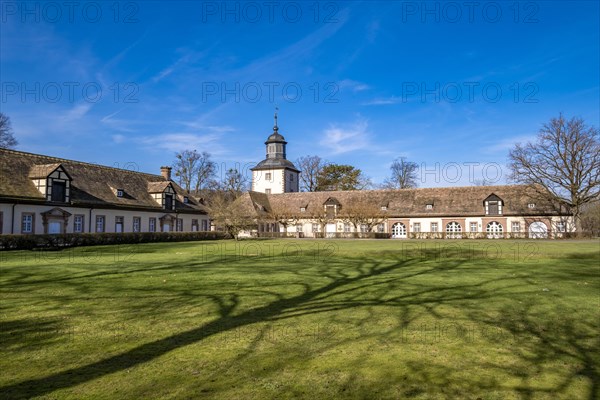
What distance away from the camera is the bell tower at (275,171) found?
66812 millimetres

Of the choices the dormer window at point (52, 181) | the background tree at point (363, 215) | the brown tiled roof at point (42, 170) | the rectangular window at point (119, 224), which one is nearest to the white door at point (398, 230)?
the background tree at point (363, 215)

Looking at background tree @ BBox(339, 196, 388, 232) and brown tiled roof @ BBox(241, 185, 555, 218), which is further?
brown tiled roof @ BBox(241, 185, 555, 218)

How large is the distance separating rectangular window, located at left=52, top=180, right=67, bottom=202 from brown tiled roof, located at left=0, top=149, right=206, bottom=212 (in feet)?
2.46

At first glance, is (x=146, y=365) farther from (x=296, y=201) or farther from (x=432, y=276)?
(x=296, y=201)

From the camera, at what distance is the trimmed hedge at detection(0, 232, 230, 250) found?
25562mm

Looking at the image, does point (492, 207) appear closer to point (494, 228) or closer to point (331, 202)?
point (494, 228)

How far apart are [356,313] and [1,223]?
2839 centimetres

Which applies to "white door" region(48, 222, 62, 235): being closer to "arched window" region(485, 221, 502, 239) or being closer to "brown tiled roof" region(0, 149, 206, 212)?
"brown tiled roof" region(0, 149, 206, 212)

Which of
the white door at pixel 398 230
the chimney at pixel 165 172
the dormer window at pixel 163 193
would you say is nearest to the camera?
the dormer window at pixel 163 193

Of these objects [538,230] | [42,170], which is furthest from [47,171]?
[538,230]

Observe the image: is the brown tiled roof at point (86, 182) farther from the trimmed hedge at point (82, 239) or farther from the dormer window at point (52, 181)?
the trimmed hedge at point (82, 239)

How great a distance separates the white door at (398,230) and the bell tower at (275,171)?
20013mm

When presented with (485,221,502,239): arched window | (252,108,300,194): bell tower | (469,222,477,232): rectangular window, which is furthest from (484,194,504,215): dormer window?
(252,108,300,194): bell tower

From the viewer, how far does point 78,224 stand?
1345 inches
